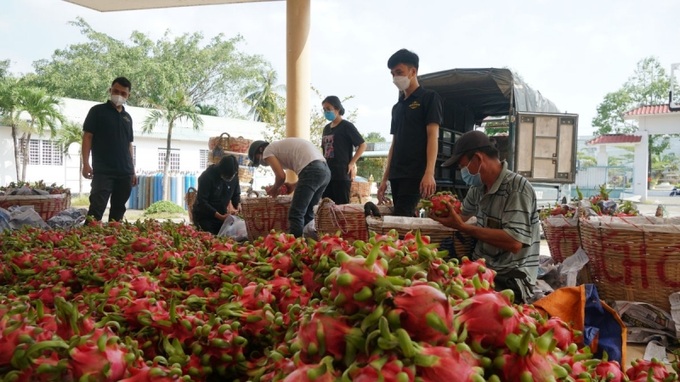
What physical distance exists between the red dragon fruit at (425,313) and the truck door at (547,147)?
723 centimetres

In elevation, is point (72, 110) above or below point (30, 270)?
above

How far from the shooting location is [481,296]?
738 millimetres

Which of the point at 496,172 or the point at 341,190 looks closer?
the point at 496,172

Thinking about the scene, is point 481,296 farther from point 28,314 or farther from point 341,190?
point 341,190

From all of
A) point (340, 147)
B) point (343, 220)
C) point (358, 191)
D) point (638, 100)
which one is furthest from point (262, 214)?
point (638, 100)

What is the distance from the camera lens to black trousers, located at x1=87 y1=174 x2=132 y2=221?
467 cm

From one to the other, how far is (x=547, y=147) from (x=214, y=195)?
5.14 meters

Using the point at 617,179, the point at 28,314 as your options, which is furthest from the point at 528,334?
the point at 617,179

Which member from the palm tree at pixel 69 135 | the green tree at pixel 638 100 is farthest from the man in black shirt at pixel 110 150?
the green tree at pixel 638 100

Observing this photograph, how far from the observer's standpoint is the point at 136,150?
74.8ft

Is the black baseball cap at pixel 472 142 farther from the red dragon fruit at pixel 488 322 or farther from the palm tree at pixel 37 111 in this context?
the palm tree at pixel 37 111

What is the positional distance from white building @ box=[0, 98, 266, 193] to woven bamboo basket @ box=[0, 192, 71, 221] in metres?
15.8

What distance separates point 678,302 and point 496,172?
1514mm

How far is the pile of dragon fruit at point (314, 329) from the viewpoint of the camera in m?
0.67
